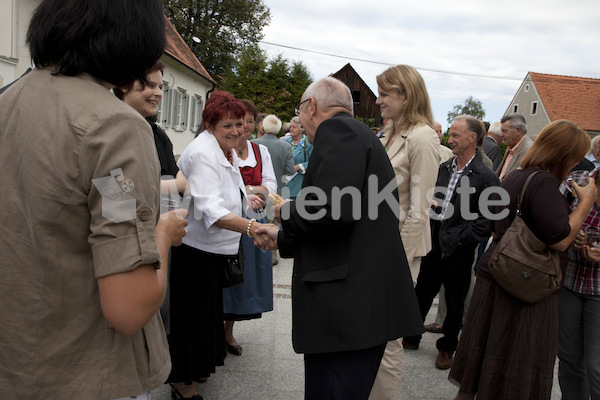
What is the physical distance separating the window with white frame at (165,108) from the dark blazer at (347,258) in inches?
751

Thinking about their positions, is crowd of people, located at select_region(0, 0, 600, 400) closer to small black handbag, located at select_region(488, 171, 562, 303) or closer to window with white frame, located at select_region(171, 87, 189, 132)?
small black handbag, located at select_region(488, 171, 562, 303)

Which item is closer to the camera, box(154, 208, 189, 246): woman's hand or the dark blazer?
box(154, 208, 189, 246): woman's hand

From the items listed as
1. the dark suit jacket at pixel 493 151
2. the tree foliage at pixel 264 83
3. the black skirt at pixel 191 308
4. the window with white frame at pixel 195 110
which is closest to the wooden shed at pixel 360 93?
the tree foliage at pixel 264 83

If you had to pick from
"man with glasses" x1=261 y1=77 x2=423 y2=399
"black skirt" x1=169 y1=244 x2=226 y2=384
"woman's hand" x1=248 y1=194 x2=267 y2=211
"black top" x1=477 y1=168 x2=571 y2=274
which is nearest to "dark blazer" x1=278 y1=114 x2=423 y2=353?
"man with glasses" x1=261 y1=77 x2=423 y2=399

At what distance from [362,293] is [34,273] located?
1.23m

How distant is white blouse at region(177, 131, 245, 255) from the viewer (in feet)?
9.98

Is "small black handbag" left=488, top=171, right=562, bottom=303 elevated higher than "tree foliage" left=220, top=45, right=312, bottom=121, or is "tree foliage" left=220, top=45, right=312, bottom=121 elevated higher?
"tree foliage" left=220, top=45, right=312, bottom=121

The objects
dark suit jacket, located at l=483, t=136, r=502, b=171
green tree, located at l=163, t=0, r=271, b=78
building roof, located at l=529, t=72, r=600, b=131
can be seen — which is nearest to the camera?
dark suit jacket, located at l=483, t=136, r=502, b=171

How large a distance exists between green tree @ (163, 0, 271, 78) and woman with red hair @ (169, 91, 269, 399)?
30.4 m

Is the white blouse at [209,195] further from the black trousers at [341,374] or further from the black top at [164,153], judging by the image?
the black trousers at [341,374]

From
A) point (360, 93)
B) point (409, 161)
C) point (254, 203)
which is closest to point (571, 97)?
point (360, 93)

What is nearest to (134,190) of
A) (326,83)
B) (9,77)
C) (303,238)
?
(303,238)

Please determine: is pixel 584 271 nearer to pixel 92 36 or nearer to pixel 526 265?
pixel 526 265

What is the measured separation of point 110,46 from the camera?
1134 mm
